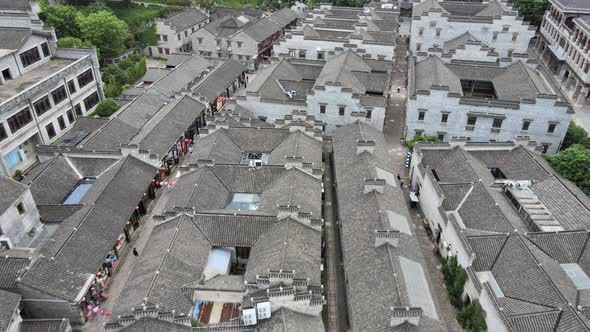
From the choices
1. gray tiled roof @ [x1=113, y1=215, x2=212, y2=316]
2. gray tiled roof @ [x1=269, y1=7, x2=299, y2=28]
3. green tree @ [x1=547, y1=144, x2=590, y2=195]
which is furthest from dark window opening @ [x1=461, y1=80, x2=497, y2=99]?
gray tiled roof @ [x1=113, y1=215, x2=212, y2=316]

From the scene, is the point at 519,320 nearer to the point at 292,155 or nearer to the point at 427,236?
the point at 427,236

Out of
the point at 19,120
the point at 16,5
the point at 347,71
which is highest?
the point at 16,5

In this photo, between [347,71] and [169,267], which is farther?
[347,71]

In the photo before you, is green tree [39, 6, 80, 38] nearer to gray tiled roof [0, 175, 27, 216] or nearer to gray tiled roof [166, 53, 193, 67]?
gray tiled roof [166, 53, 193, 67]

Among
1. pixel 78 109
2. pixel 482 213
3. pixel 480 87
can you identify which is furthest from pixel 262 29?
pixel 482 213

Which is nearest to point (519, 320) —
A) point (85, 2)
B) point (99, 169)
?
point (99, 169)

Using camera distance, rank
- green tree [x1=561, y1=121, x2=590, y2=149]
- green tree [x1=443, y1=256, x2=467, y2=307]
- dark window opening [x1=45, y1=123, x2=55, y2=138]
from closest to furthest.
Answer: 1. green tree [x1=443, y1=256, x2=467, y2=307]
2. green tree [x1=561, y1=121, x2=590, y2=149]
3. dark window opening [x1=45, y1=123, x2=55, y2=138]

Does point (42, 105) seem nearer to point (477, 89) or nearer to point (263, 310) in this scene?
point (263, 310)
